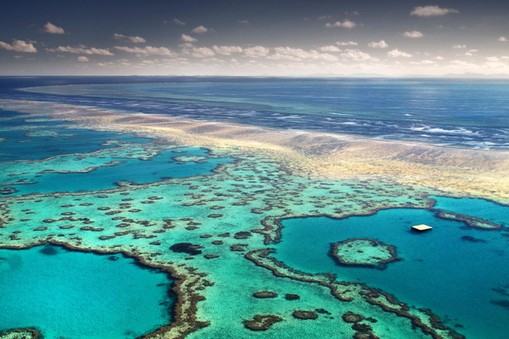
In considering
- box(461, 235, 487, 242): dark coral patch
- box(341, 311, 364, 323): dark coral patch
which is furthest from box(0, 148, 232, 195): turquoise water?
box(341, 311, 364, 323): dark coral patch

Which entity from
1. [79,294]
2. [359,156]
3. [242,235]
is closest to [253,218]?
[242,235]

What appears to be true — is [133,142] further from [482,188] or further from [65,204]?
[482,188]

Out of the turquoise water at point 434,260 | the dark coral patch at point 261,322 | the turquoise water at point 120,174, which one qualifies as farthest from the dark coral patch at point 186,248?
the turquoise water at point 120,174

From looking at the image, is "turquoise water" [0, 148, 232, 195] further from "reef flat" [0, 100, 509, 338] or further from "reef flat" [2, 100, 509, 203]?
"reef flat" [2, 100, 509, 203]

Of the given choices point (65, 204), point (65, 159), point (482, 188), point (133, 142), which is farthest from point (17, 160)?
point (482, 188)

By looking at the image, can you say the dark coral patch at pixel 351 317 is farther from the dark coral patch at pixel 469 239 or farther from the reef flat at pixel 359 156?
the reef flat at pixel 359 156
